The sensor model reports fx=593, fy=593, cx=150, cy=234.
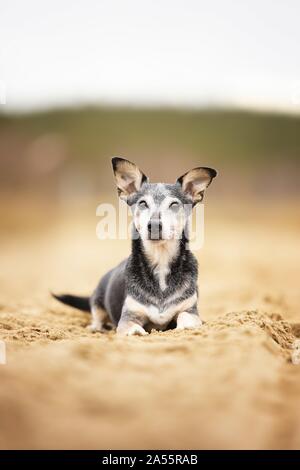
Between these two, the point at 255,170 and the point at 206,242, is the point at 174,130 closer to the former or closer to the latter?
the point at 255,170

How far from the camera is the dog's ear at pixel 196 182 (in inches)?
219

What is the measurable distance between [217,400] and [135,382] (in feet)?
1.71

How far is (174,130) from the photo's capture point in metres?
46.0

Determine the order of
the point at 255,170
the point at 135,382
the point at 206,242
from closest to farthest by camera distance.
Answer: the point at 135,382, the point at 206,242, the point at 255,170

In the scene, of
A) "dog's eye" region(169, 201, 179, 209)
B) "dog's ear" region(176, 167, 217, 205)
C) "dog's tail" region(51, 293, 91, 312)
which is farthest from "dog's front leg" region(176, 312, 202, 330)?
"dog's tail" region(51, 293, 91, 312)

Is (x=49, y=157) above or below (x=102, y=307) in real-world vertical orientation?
above

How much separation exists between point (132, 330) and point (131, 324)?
0.13m

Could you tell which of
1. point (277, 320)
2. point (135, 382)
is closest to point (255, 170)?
point (277, 320)

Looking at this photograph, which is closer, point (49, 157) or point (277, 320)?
point (277, 320)

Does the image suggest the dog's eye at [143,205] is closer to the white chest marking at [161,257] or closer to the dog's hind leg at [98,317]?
the white chest marking at [161,257]

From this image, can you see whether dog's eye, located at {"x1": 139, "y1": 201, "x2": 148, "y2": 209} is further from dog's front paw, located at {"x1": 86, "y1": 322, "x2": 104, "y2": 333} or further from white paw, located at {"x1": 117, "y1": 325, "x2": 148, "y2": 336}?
dog's front paw, located at {"x1": 86, "y1": 322, "x2": 104, "y2": 333}

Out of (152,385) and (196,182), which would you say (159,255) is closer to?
(196,182)

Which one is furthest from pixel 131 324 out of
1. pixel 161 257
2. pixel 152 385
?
pixel 152 385

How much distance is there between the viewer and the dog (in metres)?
5.22
